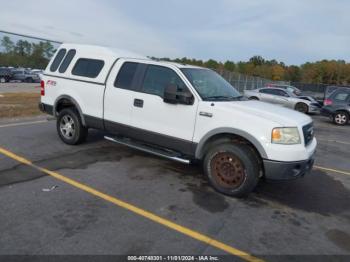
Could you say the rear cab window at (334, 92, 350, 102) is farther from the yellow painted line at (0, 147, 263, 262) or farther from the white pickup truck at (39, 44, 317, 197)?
the yellow painted line at (0, 147, 263, 262)

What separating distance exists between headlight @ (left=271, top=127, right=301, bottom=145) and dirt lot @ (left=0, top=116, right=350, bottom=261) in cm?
94

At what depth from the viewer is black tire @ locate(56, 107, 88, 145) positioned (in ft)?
21.7

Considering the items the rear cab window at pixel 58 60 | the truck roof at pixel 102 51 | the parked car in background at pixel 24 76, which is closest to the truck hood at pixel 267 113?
the truck roof at pixel 102 51

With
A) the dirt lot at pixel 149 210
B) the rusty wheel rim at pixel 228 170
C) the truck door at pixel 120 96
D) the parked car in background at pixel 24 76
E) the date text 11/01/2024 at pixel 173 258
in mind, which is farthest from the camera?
the parked car in background at pixel 24 76

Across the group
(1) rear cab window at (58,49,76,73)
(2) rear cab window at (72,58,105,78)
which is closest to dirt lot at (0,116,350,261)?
(2) rear cab window at (72,58,105,78)

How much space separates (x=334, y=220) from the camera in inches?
172

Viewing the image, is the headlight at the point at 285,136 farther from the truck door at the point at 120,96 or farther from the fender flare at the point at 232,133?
the truck door at the point at 120,96

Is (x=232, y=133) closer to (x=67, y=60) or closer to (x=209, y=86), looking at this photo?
(x=209, y=86)

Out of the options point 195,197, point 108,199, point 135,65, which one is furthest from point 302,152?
point 135,65

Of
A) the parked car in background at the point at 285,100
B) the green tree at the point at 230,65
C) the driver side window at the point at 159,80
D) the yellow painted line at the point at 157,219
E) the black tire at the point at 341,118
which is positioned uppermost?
the green tree at the point at 230,65

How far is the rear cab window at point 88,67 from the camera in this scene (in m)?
6.27

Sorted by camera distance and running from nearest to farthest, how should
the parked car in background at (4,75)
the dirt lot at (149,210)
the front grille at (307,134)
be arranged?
the dirt lot at (149,210)
the front grille at (307,134)
the parked car in background at (4,75)

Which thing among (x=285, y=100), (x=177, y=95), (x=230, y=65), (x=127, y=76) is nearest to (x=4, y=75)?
(x=285, y=100)

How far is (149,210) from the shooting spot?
4172mm
